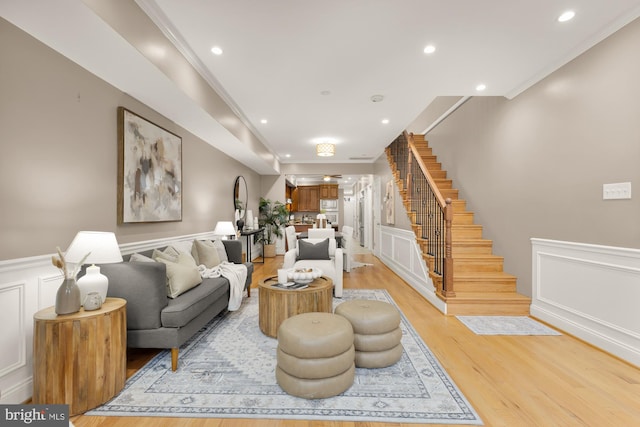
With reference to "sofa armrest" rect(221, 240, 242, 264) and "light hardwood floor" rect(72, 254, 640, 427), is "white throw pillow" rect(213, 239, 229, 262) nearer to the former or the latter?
"sofa armrest" rect(221, 240, 242, 264)

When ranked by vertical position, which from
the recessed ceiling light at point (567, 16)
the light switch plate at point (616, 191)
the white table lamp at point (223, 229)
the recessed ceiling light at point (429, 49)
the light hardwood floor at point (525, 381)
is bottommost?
the light hardwood floor at point (525, 381)

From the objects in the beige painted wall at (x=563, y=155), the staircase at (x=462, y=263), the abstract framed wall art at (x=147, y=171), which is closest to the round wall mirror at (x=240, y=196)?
the abstract framed wall art at (x=147, y=171)

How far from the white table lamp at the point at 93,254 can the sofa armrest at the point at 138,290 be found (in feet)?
0.71

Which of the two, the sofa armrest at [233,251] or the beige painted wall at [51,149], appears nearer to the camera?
the beige painted wall at [51,149]

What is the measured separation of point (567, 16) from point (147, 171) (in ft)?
13.1

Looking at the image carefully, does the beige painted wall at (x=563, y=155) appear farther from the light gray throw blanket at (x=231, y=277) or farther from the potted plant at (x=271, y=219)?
the potted plant at (x=271, y=219)

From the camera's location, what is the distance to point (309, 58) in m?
2.84

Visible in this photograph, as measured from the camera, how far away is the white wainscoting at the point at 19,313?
175 cm

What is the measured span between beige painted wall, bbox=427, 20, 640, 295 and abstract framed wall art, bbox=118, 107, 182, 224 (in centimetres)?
427

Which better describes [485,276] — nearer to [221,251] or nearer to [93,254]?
[221,251]

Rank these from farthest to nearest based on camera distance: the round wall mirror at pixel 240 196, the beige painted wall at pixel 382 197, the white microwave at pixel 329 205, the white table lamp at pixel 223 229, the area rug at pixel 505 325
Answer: the white microwave at pixel 329 205 → the round wall mirror at pixel 240 196 → the beige painted wall at pixel 382 197 → the white table lamp at pixel 223 229 → the area rug at pixel 505 325

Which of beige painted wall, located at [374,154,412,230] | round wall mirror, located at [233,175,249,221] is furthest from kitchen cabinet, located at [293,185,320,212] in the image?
round wall mirror, located at [233,175,249,221]

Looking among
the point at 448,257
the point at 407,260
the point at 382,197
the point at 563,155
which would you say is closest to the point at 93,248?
the point at 448,257

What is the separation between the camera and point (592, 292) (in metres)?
2.65
